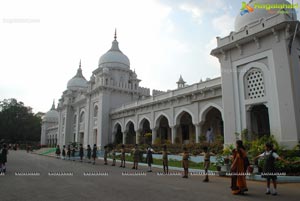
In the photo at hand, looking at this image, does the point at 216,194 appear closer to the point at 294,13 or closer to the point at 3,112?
the point at 294,13

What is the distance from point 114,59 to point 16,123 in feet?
131

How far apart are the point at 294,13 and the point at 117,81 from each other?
22.6 m

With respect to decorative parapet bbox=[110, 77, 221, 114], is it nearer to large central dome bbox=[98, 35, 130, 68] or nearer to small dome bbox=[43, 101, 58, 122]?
large central dome bbox=[98, 35, 130, 68]

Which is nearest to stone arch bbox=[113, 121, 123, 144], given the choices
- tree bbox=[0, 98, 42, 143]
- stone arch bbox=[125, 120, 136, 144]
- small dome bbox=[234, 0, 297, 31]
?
stone arch bbox=[125, 120, 136, 144]

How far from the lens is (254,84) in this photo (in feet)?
46.0

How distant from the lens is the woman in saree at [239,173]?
6.21 meters

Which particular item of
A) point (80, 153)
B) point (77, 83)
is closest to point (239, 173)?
point (80, 153)

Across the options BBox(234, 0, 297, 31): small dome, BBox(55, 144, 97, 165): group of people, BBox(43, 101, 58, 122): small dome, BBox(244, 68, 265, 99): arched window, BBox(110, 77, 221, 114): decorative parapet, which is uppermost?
BBox(234, 0, 297, 31): small dome

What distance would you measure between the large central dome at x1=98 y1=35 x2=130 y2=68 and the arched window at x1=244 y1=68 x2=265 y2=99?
22.3 metres

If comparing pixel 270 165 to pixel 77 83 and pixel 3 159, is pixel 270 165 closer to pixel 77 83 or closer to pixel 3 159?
pixel 3 159

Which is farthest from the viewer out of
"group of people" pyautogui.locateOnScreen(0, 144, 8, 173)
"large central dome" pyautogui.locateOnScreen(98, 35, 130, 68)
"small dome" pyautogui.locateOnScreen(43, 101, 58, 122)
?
"small dome" pyautogui.locateOnScreen(43, 101, 58, 122)

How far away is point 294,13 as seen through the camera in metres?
14.9

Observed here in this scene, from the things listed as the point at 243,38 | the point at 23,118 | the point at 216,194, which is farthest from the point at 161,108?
the point at 23,118

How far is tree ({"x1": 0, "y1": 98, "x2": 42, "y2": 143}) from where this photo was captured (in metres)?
57.9
